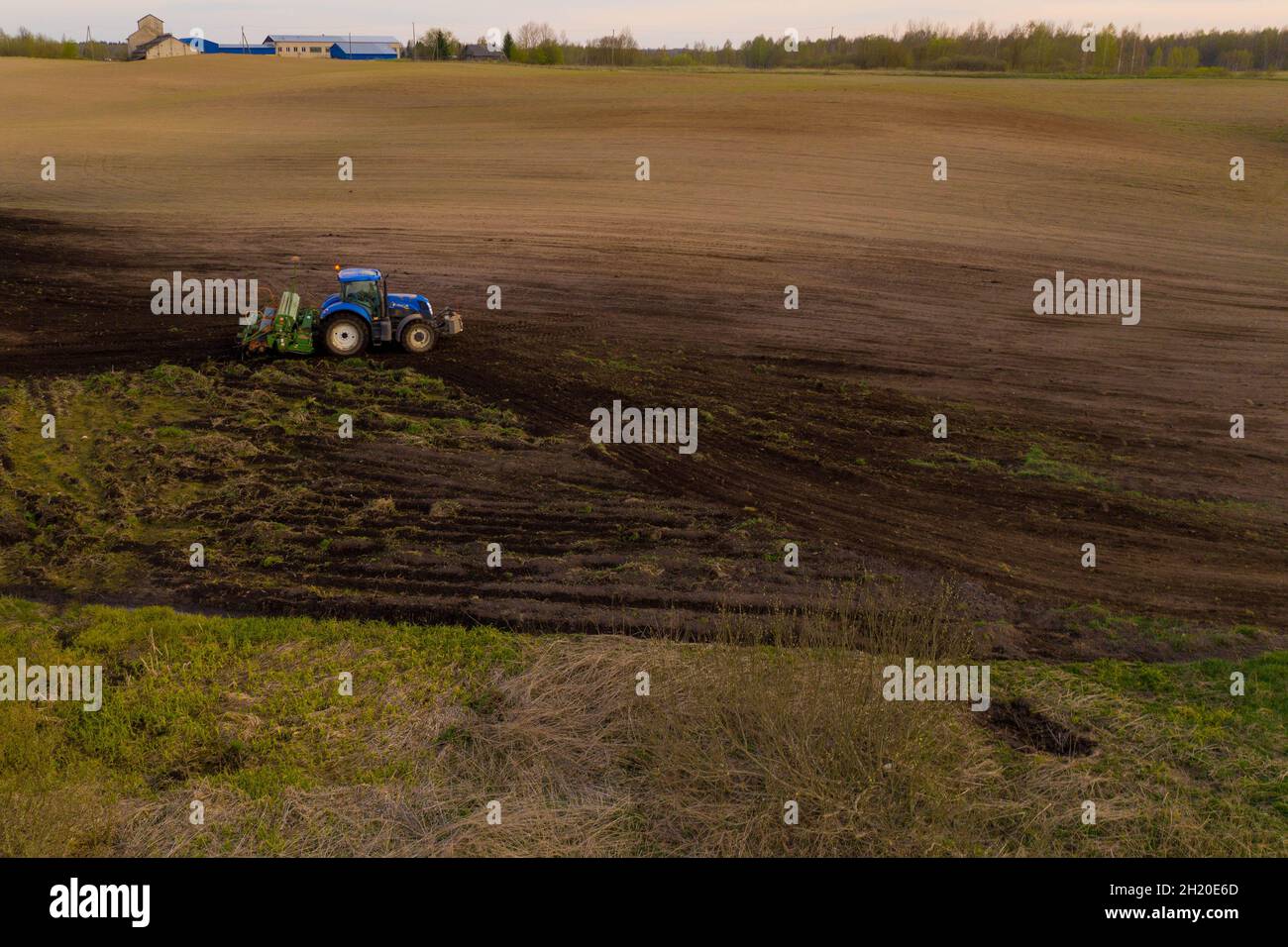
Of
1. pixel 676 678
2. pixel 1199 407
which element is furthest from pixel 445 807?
pixel 1199 407

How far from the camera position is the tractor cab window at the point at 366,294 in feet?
58.9

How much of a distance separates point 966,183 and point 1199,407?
21.9m

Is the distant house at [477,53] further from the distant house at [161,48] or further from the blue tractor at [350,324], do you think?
the blue tractor at [350,324]

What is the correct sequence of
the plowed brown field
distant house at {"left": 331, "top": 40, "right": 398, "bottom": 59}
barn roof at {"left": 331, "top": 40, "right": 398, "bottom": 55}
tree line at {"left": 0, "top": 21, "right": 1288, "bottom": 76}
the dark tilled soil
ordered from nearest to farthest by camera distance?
the dark tilled soil → the plowed brown field → tree line at {"left": 0, "top": 21, "right": 1288, "bottom": 76} → distant house at {"left": 331, "top": 40, "right": 398, "bottom": 59} → barn roof at {"left": 331, "top": 40, "right": 398, "bottom": 55}

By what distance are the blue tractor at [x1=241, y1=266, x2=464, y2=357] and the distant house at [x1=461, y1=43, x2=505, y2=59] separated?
8117 centimetres

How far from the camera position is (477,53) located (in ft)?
321

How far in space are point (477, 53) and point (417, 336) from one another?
8971cm

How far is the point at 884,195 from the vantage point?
35062 millimetres

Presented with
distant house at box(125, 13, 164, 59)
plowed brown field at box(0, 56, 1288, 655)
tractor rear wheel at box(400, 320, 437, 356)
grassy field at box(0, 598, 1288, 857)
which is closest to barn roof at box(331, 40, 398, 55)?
distant house at box(125, 13, 164, 59)

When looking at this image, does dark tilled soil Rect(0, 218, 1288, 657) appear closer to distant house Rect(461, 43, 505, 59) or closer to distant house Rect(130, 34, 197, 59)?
distant house Rect(461, 43, 505, 59)

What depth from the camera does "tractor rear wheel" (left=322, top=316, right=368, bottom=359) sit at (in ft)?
58.3

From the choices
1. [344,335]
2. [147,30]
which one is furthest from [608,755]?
[147,30]

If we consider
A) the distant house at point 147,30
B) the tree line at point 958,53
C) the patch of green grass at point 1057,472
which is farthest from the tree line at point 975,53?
the patch of green grass at point 1057,472
